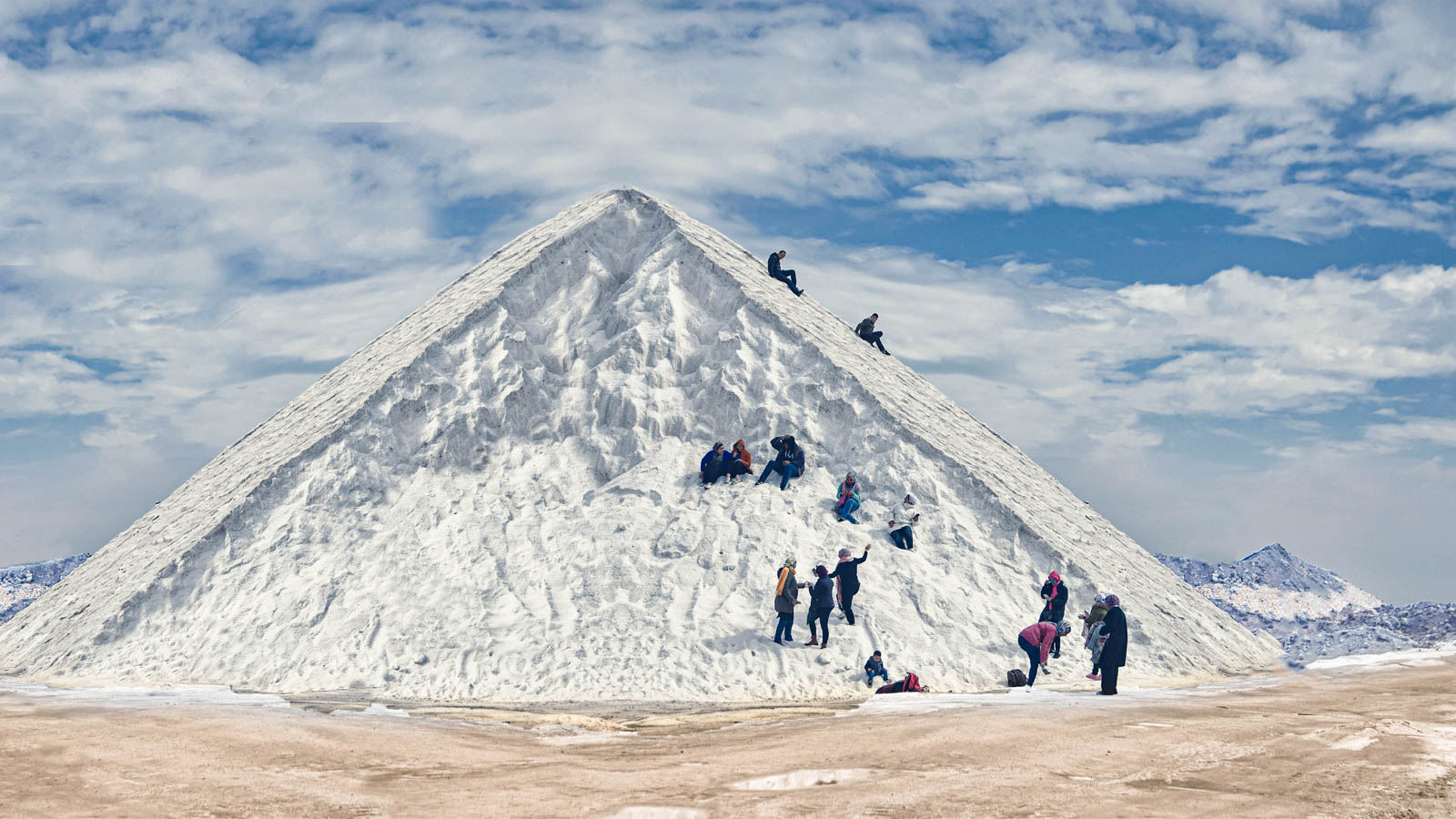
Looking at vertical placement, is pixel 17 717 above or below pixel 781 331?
below

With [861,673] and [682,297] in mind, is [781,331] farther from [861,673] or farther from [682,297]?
[861,673]

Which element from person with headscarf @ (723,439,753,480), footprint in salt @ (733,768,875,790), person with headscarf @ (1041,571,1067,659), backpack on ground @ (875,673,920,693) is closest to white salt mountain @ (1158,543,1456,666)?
person with headscarf @ (1041,571,1067,659)

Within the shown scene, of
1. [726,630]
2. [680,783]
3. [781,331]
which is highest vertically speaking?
[781,331]

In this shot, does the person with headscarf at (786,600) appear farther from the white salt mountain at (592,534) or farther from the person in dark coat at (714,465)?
the person in dark coat at (714,465)

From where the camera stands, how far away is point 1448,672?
807 inches

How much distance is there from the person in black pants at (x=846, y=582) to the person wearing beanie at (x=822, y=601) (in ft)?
1.70

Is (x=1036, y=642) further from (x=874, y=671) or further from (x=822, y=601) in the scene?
(x=822, y=601)

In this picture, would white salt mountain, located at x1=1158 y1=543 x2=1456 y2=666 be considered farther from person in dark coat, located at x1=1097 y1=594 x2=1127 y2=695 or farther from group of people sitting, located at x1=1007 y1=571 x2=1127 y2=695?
person in dark coat, located at x1=1097 y1=594 x2=1127 y2=695

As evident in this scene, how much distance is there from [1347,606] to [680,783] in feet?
136

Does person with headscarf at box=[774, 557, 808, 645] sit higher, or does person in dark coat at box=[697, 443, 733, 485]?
person in dark coat at box=[697, 443, 733, 485]

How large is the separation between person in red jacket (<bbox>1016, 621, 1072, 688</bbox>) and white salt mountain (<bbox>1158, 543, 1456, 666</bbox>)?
359 inches

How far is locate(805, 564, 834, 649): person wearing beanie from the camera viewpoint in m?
20.3

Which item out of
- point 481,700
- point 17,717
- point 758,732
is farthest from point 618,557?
point 17,717

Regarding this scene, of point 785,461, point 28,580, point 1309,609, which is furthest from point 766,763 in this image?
point 28,580
